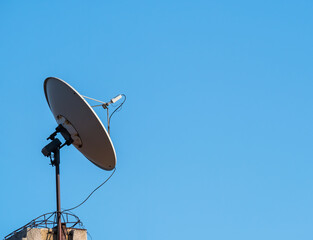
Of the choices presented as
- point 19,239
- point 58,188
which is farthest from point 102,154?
point 19,239

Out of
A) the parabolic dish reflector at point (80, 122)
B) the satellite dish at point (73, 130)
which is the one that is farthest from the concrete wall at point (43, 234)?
the parabolic dish reflector at point (80, 122)

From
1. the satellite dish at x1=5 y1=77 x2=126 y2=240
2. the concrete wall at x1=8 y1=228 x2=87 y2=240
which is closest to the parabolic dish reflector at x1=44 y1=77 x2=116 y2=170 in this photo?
the satellite dish at x1=5 y1=77 x2=126 y2=240

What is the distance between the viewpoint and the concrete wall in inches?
963

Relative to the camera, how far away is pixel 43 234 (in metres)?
24.6

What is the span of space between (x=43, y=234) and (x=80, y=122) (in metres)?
3.90

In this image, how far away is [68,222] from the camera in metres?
25.4

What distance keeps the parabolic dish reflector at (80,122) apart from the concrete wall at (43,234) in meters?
2.54

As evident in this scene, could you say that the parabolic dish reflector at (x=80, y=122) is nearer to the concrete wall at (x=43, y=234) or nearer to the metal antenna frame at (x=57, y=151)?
the metal antenna frame at (x=57, y=151)

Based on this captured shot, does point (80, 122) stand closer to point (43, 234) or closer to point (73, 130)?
point (73, 130)

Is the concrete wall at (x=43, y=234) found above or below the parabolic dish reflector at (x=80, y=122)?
below

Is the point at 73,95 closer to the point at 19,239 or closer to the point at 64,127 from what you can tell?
the point at 64,127

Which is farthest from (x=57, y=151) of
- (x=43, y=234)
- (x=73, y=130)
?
(x=43, y=234)

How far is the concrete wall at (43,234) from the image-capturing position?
80.2ft

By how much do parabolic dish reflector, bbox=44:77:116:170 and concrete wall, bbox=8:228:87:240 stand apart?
254 cm
